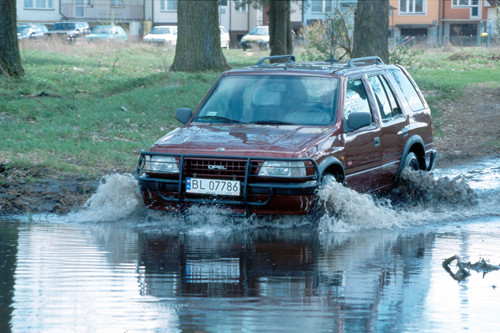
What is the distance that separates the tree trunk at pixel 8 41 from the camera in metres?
20.1

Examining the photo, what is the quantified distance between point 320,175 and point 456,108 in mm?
12715

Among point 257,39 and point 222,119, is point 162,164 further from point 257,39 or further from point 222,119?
point 257,39

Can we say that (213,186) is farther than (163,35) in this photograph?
No

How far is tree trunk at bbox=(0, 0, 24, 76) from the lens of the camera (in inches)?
792

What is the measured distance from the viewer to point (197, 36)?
843 inches

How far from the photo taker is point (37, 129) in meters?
14.0

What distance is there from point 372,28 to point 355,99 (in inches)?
469

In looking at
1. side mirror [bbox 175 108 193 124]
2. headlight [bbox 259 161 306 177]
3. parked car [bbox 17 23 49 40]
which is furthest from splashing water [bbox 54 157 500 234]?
parked car [bbox 17 23 49 40]

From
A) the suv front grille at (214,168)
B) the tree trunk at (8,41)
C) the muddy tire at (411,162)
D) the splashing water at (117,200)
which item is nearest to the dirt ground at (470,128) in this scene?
the muddy tire at (411,162)

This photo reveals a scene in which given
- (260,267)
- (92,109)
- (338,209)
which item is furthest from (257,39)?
(260,267)

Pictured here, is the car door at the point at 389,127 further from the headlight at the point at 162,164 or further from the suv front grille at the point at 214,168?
the headlight at the point at 162,164

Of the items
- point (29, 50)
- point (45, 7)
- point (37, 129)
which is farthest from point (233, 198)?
point (45, 7)

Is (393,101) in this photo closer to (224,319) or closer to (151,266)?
(151,266)

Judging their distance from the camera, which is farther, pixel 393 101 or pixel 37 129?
pixel 37 129
